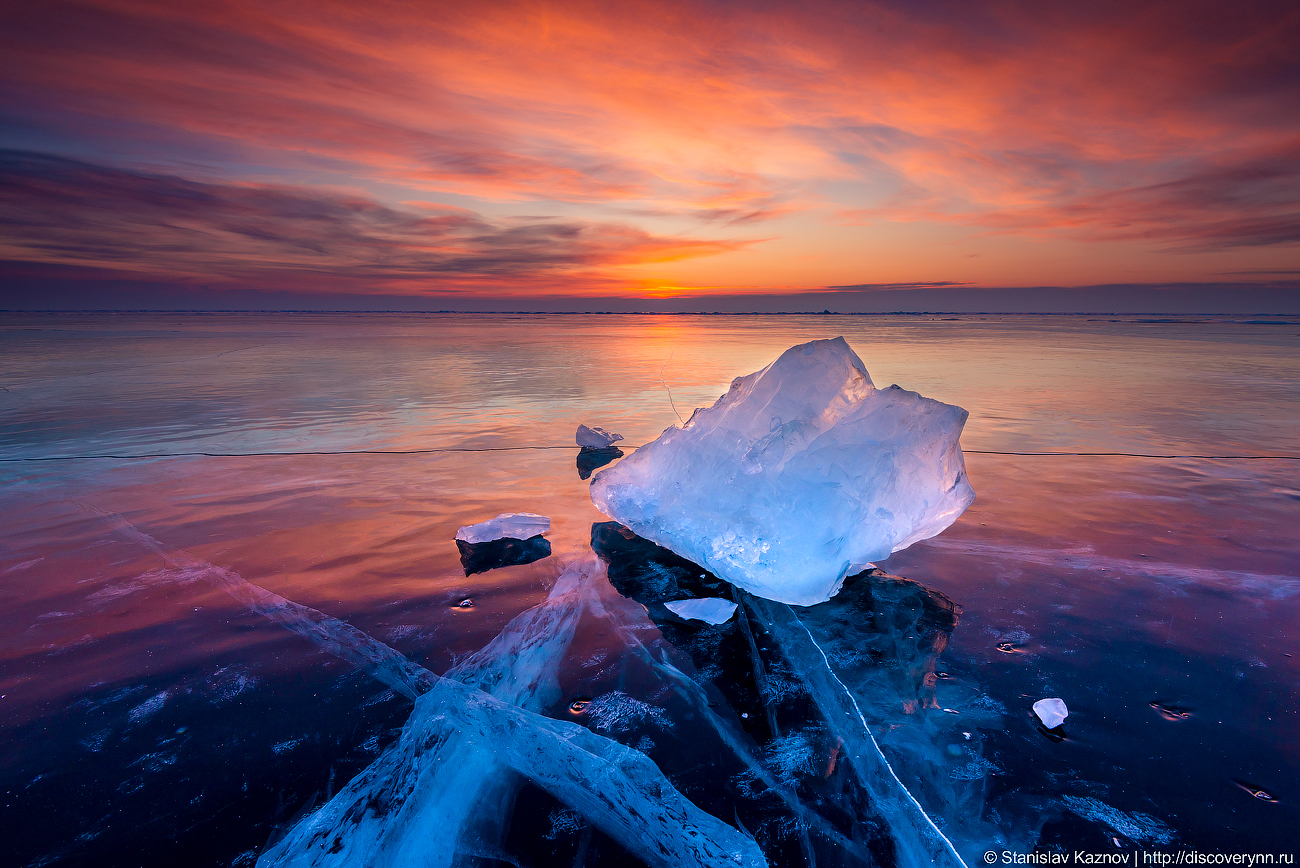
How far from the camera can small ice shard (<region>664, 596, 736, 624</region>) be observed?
9.00 feet

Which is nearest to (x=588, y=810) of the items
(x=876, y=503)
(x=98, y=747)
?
(x=98, y=747)

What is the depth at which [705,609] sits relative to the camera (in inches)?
110

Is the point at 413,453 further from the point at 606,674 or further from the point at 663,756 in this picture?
the point at 663,756

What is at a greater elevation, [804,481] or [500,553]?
[804,481]

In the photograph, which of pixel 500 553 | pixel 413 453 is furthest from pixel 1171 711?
pixel 413 453

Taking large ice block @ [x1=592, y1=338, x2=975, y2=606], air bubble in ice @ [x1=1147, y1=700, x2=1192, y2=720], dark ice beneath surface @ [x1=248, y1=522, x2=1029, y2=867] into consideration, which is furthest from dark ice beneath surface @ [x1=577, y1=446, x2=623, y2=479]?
air bubble in ice @ [x1=1147, y1=700, x2=1192, y2=720]

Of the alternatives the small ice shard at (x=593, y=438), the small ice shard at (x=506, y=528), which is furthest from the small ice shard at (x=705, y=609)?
the small ice shard at (x=593, y=438)

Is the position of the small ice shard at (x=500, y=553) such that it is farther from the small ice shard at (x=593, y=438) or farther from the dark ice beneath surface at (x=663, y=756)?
the small ice shard at (x=593, y=438)

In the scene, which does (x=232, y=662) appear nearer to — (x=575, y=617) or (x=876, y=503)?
(x=575, y=617)

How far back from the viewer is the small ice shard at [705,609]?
108 inches

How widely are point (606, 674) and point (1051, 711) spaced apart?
163cm

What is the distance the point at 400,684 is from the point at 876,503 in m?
2.43

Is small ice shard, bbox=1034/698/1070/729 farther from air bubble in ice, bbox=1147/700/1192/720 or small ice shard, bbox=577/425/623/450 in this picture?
small ice shard, bbox=577/425/623/450

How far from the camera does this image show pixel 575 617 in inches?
108
